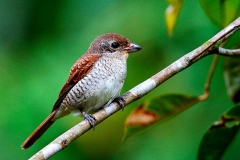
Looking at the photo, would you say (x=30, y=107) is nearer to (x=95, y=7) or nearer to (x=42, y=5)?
(x=95, y=7)

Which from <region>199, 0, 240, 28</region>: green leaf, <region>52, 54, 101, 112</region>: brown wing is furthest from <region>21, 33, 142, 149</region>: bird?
<region>199, 0, 240, 28</region>: green leaf

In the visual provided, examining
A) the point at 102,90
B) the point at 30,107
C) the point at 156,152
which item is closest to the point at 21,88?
the point at 30,107

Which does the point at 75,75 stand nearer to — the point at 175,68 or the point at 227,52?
the point at 175,68

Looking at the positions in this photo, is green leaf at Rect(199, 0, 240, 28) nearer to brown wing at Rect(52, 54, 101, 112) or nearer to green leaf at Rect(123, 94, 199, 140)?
green leaf at Rect(123, 94, 199, 140)

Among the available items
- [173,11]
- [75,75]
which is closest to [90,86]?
[75,75]

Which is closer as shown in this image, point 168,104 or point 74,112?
point 168,104

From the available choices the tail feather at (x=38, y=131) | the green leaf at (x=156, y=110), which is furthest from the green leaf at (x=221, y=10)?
the tail feather at (x=38, y=131)
